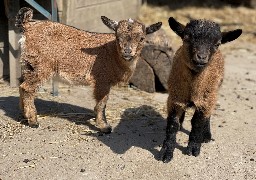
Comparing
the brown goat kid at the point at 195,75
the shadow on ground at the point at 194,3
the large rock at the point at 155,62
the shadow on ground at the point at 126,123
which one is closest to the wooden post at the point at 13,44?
the shadow on ground at the point at 126,123

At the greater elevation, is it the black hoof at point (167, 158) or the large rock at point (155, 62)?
the large rock at point (155, 62)

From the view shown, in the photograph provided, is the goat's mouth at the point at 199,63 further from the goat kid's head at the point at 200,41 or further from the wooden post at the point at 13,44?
the wooden post at the point at 13,44

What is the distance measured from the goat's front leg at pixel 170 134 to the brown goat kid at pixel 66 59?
0.82 meters

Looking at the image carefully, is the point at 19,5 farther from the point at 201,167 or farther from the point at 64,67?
the point at 201,167

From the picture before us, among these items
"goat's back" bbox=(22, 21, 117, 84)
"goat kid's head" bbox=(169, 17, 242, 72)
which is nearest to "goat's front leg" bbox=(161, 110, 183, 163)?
"goat kid's head" bbox=(169, 17, 242, 72)

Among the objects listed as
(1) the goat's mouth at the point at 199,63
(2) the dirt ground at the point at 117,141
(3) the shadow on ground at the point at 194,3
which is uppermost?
(1) the goat's mouth at the point at 199,63

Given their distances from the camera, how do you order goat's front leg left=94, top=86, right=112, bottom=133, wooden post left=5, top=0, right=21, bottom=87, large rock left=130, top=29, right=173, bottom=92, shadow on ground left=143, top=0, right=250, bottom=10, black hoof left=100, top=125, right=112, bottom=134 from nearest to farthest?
goat's front leg left=94, top=86, right=112, bottom=133
black hoof left=100, top=125, right=112, bottom=134
wooden post left=5, top=0, right=21, bottom=87
large rock left=130, top=29, right=173, bottom=92
shadow on ground left=143, top=0, right=250, bottom=10

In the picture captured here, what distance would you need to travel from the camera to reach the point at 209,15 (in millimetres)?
13109

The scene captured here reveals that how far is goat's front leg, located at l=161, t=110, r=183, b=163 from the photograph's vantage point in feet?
16.7

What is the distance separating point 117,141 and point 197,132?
101cm

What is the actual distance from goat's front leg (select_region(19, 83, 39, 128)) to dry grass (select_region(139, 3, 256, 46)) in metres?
6.44

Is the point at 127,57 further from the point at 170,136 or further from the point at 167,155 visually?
the point at 167,155

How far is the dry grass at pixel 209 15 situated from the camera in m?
12.2

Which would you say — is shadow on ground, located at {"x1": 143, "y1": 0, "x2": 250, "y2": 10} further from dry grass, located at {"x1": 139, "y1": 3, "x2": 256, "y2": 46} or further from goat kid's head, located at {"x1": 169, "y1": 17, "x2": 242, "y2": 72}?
goat kid's head, located at {"x1": 169, "y1": 17, "x2": 242, "y2": 72}
